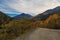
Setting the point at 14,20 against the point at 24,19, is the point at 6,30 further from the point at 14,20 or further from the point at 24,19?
the point at 24,19

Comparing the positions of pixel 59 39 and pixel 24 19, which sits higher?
pixel 24 19

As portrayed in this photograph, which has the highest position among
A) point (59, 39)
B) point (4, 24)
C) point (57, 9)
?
point (57, 9)

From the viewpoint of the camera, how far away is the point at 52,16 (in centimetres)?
1034

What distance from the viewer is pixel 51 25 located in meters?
10.7

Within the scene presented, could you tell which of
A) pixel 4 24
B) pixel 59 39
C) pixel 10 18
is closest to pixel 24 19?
pixel 10 18

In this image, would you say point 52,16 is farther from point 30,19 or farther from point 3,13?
point 3,13

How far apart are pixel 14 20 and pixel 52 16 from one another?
6.97ft

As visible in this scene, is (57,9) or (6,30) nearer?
(6,30)

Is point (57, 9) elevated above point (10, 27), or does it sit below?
above

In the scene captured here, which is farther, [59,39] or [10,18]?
[10,18]

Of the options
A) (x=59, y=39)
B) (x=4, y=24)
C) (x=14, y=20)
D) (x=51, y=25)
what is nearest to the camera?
(x=59, y=39)

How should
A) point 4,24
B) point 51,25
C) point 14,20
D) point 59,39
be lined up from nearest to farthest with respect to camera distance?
point 59,39 < point 4,24 < point 14,20 < point 51,25

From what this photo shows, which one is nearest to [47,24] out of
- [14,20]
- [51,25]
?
[51,25]

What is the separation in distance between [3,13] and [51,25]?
9.25ft
